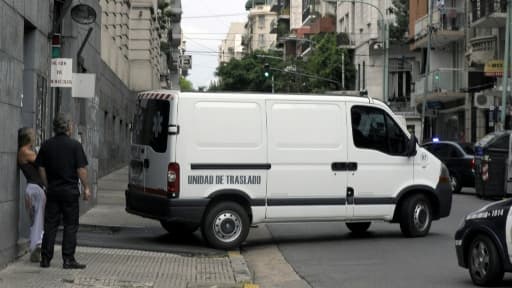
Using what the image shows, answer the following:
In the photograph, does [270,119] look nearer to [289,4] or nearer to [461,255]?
[461,255]

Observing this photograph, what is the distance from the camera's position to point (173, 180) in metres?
11.7

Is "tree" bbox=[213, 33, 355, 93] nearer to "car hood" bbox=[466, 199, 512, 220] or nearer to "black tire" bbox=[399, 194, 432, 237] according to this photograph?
"black tire" bbox=[399, 194, 432, 237]

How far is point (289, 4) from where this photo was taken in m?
111

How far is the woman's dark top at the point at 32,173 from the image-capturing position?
32.2ft

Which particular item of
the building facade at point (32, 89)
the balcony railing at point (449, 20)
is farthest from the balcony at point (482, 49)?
the building facade at point (32, 89)

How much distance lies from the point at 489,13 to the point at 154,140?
28458 millimetres

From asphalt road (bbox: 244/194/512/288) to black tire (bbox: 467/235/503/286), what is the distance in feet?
0.86

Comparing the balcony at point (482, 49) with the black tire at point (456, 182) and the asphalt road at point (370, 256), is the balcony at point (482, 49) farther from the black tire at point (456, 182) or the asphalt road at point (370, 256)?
the asphalt road at point (370, 256)

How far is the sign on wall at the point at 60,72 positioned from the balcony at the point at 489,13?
27.6 metres

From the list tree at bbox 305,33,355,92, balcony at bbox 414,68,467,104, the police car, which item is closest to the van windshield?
the police car

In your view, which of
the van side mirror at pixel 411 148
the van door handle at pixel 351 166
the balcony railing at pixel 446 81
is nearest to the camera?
the van door handle at pixel 351 166

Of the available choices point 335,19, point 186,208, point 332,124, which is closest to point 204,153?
point 186,208

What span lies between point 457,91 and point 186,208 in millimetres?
33575

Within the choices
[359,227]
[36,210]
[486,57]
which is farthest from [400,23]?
[36,210]
